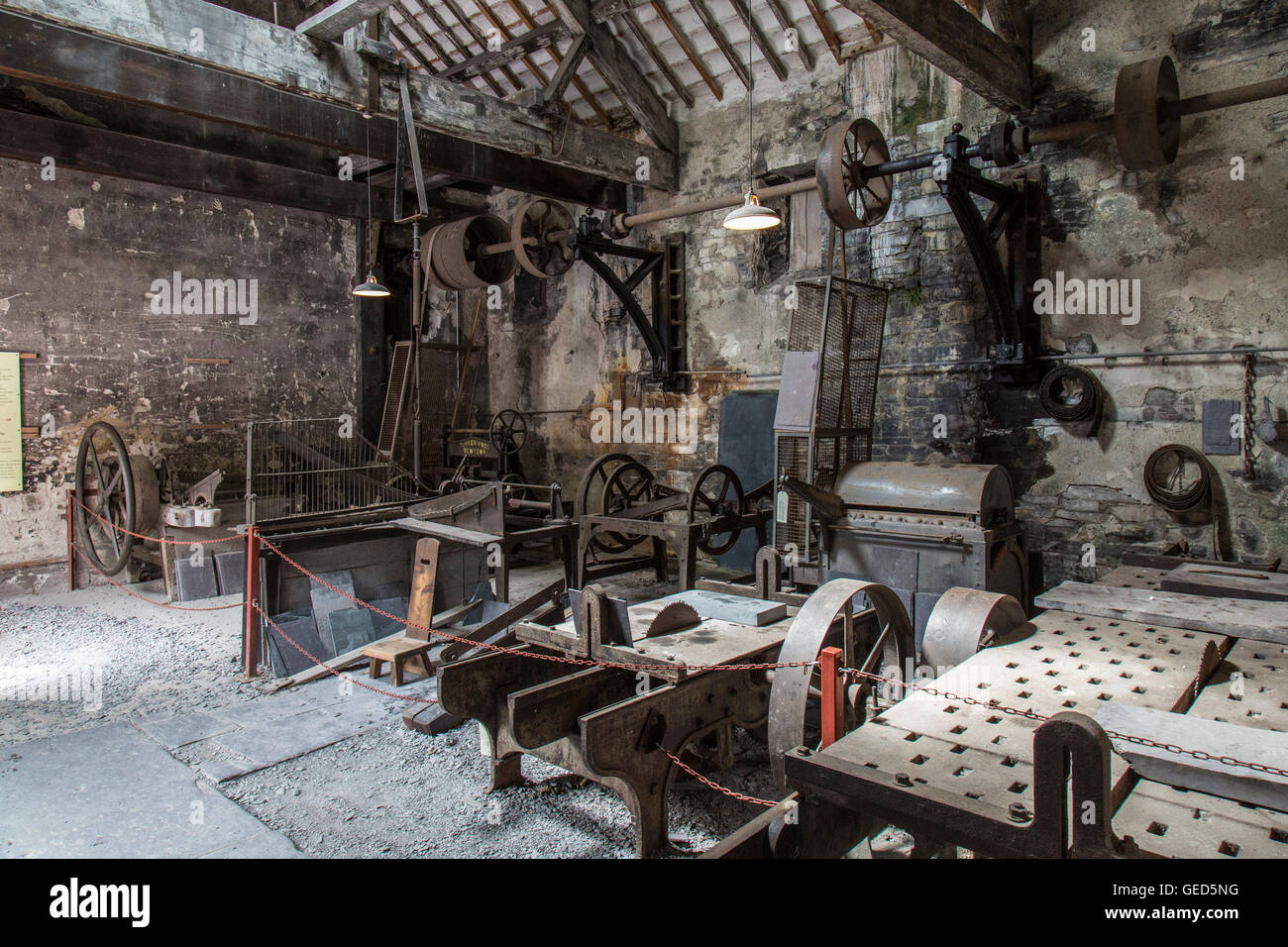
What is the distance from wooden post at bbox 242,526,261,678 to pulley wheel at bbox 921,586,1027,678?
420cm

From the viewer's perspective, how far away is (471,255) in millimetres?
8750

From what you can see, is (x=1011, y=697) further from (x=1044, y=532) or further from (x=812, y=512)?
(x=1044, y=532)

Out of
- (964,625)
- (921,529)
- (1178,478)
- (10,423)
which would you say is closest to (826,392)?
(921,529)

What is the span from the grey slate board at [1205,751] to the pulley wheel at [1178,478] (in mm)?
4611

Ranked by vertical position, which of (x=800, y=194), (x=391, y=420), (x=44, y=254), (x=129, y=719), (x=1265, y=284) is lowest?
(x=129, y=719)

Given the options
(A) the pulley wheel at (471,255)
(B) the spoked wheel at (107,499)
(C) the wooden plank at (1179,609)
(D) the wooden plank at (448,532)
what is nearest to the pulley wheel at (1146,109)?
(C) the wooden plank at (1179,609)

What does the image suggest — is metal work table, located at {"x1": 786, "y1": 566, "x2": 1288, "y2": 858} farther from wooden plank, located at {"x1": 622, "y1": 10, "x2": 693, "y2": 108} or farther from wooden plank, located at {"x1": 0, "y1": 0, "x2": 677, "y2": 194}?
wooden plank, located at {"x1": 622, "y1": 10, "x2": 693, "y2": 108}

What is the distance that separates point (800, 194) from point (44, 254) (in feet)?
23.7

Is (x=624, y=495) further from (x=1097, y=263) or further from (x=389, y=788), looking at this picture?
(x=389, y=788)

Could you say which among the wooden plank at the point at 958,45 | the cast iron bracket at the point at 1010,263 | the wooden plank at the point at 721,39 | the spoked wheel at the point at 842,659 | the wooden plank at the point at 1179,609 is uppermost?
the wooden plank at the point at 721,39

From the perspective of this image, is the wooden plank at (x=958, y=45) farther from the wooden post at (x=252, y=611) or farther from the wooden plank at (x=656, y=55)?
the wooden post at (x=252, y=611)

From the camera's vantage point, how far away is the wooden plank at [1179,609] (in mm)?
2876

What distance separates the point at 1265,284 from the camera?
18.4ft
